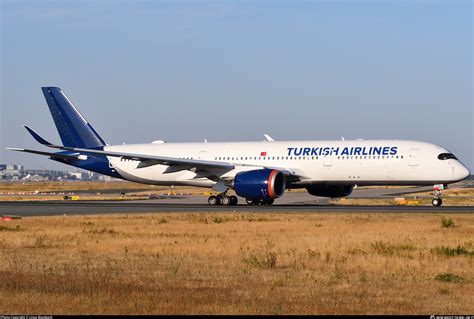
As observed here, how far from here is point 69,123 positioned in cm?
6356

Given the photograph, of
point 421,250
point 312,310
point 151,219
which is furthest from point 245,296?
point 151,219

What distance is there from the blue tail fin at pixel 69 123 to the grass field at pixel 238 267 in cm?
2839

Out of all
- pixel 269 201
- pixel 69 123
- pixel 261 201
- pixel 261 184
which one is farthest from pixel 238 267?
pixel 69 123

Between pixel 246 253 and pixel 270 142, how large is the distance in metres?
33.1

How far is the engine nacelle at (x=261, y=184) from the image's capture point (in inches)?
1982

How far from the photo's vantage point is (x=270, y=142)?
186 feet

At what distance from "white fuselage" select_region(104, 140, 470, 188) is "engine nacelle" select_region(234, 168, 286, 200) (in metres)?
2.71

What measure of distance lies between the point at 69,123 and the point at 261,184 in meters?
19.4

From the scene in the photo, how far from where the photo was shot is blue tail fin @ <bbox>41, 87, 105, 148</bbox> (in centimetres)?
6331

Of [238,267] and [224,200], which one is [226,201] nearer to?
[224,200]

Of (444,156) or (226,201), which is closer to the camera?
(444,156)

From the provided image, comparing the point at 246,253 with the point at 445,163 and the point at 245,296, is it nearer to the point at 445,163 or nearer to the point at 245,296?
the point at 245,296

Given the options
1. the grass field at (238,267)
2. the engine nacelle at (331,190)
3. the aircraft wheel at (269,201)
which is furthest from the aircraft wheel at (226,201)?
the grass field at (238,267)

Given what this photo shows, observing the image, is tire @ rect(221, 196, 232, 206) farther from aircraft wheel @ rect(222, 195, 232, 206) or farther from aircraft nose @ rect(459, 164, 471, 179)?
aircraft nose @ rect(459, 164, 471, 179)
